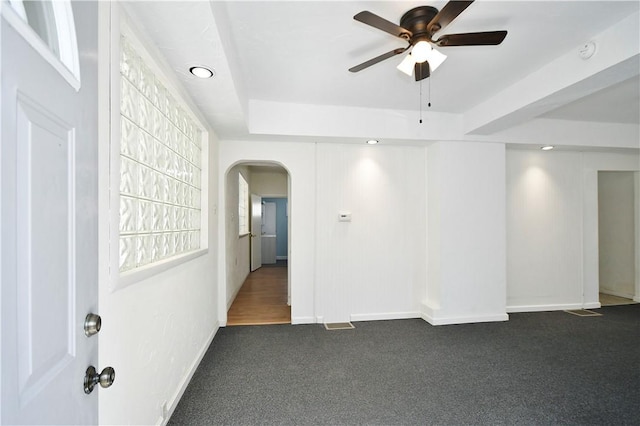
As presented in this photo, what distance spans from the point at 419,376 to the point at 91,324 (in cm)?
243

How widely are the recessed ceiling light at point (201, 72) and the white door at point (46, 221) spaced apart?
1073 mm

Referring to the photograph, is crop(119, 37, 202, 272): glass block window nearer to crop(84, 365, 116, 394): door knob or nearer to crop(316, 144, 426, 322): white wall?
crop(84, 365, 116, 394): door knob

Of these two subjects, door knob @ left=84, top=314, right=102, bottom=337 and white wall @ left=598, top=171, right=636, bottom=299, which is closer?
door knob @ left=84, top=314, right=102, bottom=337

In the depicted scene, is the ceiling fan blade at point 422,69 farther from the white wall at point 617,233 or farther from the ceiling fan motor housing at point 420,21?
the white wall at point 617,233

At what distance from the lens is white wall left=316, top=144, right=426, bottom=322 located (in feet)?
12.8

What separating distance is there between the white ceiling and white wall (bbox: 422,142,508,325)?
769 millimetres

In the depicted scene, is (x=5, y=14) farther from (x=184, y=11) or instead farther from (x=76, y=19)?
(x=184, y=11)

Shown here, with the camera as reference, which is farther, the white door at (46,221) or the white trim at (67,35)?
the white trim at (67,35)

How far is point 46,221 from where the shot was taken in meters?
0.73

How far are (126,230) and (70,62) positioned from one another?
2.86ft

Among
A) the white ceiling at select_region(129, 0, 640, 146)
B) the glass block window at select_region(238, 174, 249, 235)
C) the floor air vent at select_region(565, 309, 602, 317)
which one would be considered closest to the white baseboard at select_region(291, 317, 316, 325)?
the white ceiling at select_region(129, 0, 640, 146)

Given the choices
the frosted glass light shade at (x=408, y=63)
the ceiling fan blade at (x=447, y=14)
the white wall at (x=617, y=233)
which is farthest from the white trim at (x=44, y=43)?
the white wall at (x=617, y=233)

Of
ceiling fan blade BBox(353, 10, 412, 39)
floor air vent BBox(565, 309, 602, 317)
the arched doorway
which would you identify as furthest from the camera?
the arched doorway

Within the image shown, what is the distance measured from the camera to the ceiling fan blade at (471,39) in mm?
1766
